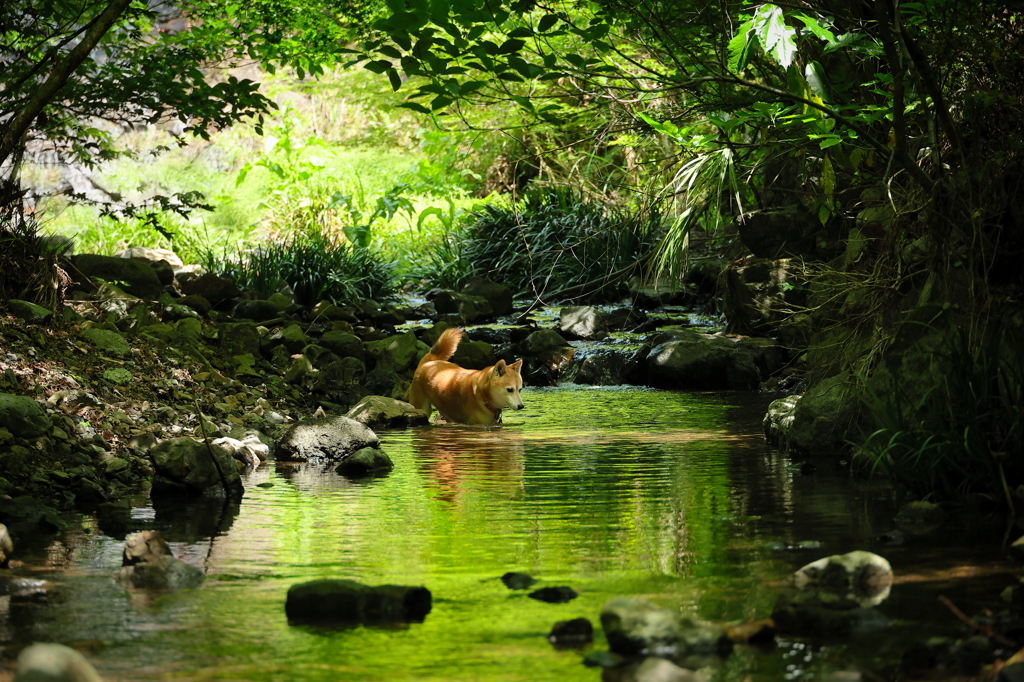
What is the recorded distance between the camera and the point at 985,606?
303 centimetres

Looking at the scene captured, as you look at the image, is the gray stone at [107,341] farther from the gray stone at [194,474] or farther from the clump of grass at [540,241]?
the clump of grass at [540,241]

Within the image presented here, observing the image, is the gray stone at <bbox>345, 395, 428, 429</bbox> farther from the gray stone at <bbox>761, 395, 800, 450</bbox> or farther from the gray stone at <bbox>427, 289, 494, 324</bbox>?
the gray stone at <bbox>427, 289, 494, 324</bbox>

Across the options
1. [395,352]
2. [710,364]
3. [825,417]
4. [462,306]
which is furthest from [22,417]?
[462,306]

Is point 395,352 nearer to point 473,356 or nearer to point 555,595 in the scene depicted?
point 473,356

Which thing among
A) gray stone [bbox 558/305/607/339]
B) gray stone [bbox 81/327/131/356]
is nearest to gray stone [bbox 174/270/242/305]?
gray stone [bbox 558/305/607/339]

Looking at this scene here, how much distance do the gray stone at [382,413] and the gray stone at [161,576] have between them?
4.98 metres

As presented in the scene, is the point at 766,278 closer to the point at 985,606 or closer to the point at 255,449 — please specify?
the point at 255,449

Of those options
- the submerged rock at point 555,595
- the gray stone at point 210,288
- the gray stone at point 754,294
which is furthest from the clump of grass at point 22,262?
the gray stone at point 754,294

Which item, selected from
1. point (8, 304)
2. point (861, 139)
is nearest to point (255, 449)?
point (8, 304)

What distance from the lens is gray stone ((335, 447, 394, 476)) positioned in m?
6.24

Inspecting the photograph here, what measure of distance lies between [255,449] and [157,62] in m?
3.86

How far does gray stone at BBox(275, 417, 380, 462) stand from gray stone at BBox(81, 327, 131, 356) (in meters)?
1.79

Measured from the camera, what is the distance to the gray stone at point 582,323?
14.5m

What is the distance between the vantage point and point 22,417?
18.3ft
